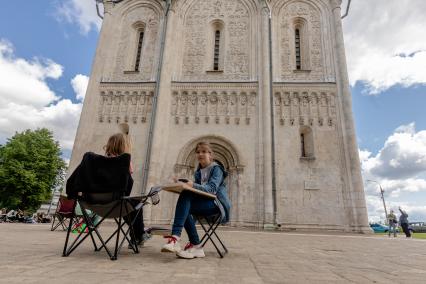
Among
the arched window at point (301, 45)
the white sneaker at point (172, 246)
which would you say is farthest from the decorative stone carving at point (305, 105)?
the white sneaker at point (172, 246)

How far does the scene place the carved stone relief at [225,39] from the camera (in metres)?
14.0

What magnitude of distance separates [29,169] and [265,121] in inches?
793

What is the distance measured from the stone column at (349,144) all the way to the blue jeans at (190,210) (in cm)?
1030

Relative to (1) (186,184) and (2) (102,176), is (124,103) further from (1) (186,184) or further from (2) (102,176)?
(1) (186,184)

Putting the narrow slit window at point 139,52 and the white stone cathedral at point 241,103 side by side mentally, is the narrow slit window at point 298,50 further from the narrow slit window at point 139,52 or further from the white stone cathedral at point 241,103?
the narrow slit window at point 139,52

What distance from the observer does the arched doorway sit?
38.5 feet

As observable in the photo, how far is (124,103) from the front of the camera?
13680mm

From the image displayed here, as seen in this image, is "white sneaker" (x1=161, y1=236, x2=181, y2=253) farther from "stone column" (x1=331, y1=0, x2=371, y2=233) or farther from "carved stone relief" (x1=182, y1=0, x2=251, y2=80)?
"carved stone relief" (x1=182, y1=0, x2=251, y2=80)

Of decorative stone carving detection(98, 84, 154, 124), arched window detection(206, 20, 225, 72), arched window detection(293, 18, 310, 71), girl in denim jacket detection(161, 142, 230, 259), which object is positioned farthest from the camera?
arched window detection(206, 20, 225, 72)

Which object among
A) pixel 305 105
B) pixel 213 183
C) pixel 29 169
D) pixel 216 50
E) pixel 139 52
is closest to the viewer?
pixel 213 183

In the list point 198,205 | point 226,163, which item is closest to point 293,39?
point 226,163

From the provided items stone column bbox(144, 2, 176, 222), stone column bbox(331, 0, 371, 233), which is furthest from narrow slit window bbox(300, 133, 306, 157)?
stone column bbox(144, 2, 176, 222)

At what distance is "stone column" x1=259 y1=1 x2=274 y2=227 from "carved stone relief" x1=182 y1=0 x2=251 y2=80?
2.96ft

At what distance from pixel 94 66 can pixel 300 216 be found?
43.7 ft
